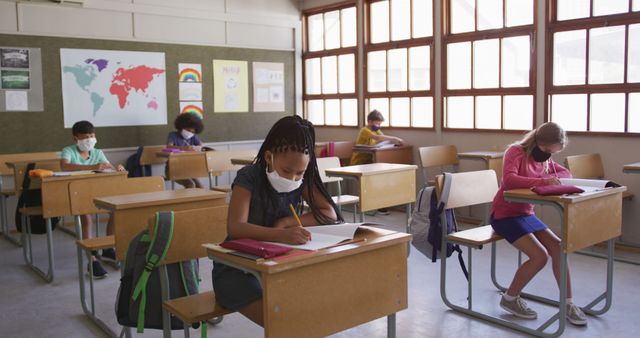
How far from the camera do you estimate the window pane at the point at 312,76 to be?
791cm

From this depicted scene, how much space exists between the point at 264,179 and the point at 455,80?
4492mm

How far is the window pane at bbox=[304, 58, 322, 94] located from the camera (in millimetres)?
7909

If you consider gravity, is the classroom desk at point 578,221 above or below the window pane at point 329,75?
below

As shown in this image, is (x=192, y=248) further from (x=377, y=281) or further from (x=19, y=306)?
(x=19, y=306)

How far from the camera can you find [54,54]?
596cm

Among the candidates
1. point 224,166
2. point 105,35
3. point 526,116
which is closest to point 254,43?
point 105,35

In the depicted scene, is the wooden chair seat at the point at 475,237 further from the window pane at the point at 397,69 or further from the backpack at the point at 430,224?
the window pane at the point at 397,69

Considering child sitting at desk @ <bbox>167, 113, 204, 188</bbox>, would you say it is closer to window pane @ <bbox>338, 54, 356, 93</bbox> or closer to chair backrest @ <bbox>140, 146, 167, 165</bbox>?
chair backrest @ <bbox>140, 146, 167, 165</bbox>

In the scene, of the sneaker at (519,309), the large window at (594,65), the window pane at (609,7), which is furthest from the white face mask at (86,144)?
the window pane at (609,7)

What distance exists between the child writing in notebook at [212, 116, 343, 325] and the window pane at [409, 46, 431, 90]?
4520mm

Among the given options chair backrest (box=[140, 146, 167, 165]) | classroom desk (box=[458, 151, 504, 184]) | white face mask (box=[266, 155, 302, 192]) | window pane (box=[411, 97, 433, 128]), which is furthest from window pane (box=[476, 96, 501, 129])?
white face mask (box=[266, 155, 302, 192])

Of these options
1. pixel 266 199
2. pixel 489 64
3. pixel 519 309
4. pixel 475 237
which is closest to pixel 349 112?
pixel 489 64

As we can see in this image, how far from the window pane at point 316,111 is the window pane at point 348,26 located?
2.96 feet

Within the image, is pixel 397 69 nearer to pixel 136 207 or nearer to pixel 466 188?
pixel 466 188
